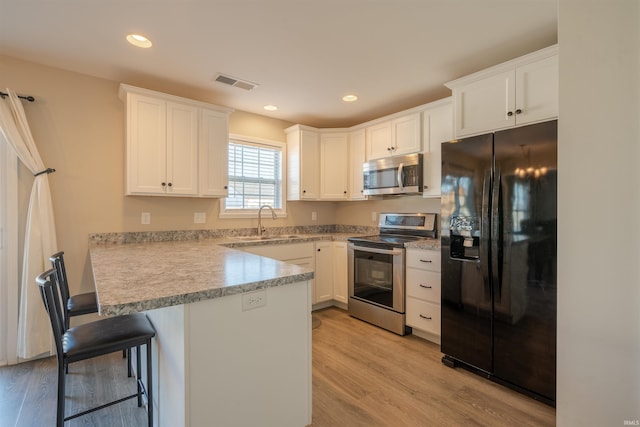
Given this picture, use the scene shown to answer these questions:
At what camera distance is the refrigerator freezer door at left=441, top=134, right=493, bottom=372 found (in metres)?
2.17

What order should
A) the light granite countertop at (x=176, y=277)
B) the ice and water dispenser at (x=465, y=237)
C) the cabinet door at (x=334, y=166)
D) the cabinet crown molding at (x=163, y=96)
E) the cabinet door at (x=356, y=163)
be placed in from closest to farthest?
the light granite countertop at (x=176, y=277) < the ice and water dispenser at (x=465, y=237) < the cabinet crown molding at (x=163, y=96) < the cabinet door at (x=356, y=163) < the cabinet door at (x=334, y=166)

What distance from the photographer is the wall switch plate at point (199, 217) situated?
335cm

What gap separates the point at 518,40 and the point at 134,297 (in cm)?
286

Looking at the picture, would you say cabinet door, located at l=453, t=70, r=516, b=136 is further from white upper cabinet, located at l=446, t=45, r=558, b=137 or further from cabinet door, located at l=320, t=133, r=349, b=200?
cabinet door, located at l=320, t=133, r=349, b=200

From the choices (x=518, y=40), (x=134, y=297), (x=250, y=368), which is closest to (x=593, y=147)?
(x=518, y=40)

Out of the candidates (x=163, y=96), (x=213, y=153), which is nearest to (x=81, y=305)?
(x=213, y=153)

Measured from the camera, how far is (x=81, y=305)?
2.07 m

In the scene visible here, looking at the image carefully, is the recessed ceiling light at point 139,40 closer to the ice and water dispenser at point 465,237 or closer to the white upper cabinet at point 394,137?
the white upper cabinet at point 394,137

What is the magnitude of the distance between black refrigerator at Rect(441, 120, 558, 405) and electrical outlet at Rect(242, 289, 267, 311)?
163 centimetres

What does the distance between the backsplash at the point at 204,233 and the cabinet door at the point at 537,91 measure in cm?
218

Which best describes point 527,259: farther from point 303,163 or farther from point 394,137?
point 303,163

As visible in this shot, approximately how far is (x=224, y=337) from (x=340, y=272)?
251cm

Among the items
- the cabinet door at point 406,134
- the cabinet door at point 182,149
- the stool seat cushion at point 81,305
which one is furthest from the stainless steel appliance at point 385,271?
the stool seat cushion at point 81,305

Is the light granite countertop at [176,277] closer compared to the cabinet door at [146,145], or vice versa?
the light granite countertop at [176,277]
